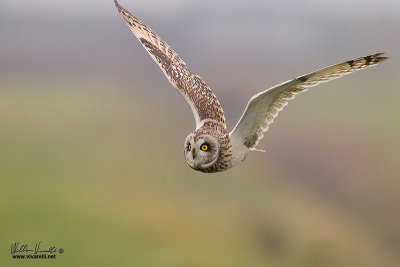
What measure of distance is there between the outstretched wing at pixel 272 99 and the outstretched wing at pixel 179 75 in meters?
0.33

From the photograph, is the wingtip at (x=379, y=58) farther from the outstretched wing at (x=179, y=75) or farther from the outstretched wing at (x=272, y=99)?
the outstretched wing at (x=179, y=75)

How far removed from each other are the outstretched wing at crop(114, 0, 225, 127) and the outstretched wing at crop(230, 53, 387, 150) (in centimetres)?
33

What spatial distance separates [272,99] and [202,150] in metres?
0.68

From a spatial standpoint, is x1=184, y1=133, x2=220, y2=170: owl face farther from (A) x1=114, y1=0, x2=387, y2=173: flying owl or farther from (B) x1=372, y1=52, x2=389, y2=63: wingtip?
(B) x1=372, y1=52, x2=389, y2=63: wingtip

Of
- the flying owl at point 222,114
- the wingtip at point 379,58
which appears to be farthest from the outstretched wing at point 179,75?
the wingtip at point 379,58

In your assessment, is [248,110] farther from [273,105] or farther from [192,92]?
[192,92]

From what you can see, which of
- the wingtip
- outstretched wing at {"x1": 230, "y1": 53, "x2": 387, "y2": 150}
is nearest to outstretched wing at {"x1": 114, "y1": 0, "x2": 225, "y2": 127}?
outstretched wing at {"x1": 230, "y1": 53, "x2": 387, "y2": 150}

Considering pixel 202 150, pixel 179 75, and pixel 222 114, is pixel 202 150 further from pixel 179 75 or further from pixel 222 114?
pixel 179 75

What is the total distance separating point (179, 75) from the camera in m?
5.26

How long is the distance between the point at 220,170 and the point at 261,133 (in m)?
0.46

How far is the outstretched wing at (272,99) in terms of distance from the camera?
4.28m

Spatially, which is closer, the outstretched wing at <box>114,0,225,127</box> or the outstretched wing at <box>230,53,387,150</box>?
the outstretched wing at <box>230,53,387,150</box>

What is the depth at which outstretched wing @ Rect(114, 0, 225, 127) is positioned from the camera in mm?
4961

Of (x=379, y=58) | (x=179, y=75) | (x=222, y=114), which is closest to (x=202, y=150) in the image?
(x=222, y=114)
